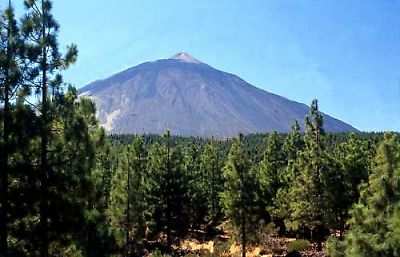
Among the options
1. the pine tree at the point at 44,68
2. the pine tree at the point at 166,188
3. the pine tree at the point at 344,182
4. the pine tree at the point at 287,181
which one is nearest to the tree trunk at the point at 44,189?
the pine tree at the point at 44,68

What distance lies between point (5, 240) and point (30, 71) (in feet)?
16.3

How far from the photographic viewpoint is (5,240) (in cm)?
1406

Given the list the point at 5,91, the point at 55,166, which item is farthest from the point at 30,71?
the point at 55,166

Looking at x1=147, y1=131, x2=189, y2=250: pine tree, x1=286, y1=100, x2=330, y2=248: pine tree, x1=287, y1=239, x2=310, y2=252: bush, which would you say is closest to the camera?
x1=286, y1=100, x2=330, y2=248: pine tree

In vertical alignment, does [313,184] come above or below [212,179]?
above

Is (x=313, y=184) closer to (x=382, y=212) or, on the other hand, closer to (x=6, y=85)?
(x=382, y=212)

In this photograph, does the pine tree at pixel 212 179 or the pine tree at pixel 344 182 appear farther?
the pine tree at pixel 212 179

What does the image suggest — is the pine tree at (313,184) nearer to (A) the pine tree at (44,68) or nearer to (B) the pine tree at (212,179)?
(B) the pine tree at (212,179)

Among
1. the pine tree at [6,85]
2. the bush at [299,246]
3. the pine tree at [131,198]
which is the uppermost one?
the pine tree at [6,85]

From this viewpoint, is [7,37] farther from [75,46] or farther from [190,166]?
[190,166]

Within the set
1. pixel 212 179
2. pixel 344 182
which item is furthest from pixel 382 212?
pixel 212 179

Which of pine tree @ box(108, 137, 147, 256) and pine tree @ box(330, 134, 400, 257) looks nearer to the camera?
pine tree @ box(330, 134, 400, 257)

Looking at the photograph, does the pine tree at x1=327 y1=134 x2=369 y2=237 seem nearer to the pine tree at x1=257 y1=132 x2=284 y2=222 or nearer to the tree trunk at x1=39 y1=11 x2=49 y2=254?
the pine tree at x1=257 y1=132 x2=284 y2=222

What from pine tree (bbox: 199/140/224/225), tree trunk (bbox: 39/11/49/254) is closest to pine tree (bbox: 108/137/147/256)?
pine tree (bbox: 199/140/224/225)
